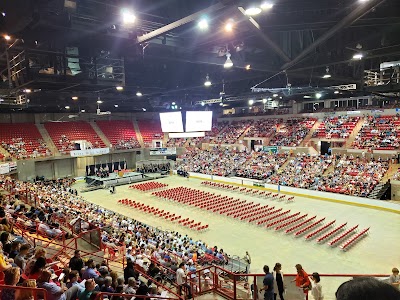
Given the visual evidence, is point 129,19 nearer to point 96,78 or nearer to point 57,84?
point 96,78

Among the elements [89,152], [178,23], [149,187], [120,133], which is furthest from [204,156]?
[178,23]

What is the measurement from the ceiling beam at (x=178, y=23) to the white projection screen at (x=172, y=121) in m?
21.0

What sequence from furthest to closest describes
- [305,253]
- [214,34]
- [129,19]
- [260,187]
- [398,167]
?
[260,187], [398,167], [305,253], [214,34], [129,19]

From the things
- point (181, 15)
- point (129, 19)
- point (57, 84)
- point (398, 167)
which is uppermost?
point (181, 15)

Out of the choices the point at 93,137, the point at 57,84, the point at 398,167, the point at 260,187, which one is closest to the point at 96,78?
the point at 57,84

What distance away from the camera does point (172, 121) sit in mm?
31797

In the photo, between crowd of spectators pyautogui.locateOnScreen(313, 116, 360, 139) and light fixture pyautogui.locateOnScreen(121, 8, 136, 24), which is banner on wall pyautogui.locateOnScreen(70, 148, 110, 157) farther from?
light fixture pyautogui.locateOnScreen(121, 8, 136, 24)

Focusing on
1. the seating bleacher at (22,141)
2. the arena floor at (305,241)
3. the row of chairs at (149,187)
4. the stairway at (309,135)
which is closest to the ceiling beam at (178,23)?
the arena floor at (305,241)

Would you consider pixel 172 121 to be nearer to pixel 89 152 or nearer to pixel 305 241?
pixel 89 152

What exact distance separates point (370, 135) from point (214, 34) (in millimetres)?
27127

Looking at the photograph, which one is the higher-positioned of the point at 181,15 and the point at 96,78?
the point at 181,15

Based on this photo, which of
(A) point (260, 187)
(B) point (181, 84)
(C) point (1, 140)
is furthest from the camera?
(C) point (1, 140)

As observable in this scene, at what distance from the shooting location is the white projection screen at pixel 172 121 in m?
30.9

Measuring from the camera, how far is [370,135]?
104ft
